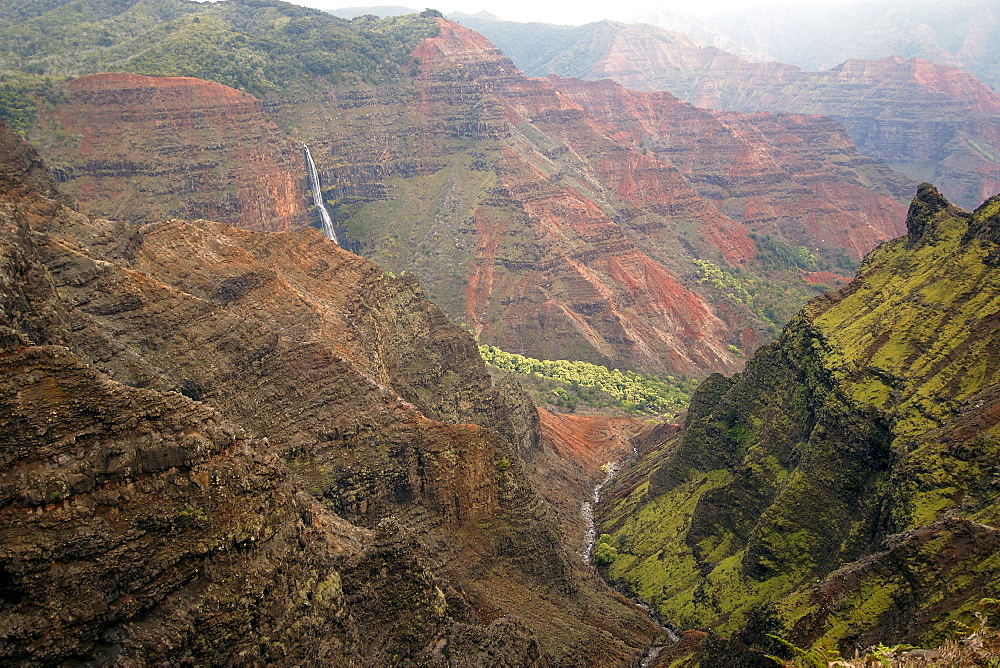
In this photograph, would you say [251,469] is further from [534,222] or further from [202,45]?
[202,45]

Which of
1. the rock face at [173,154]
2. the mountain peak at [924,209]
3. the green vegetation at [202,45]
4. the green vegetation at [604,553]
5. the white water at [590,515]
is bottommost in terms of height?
the white water at [590,515]

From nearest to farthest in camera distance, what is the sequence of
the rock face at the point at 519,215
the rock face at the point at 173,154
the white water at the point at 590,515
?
the white water at the point at 590,515 → the rock face at the point at 173,154 → the rock face at the point at 519,215

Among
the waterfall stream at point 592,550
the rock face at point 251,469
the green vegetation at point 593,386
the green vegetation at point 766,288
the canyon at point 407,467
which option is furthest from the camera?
the green vegetation at point 766,288

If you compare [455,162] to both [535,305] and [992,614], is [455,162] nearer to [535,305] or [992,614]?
[535,305]

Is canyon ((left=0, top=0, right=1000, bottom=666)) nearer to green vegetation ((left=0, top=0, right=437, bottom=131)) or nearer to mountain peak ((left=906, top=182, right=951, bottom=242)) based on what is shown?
mountain peak ((left=906, top=182, right=951, bottom=242))

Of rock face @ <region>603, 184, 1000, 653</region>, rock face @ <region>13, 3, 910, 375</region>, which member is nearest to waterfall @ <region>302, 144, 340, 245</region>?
rock face @ <region>13, 3, 910, 375</region>

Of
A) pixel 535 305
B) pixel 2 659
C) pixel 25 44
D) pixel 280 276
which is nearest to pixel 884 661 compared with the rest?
pixel 2 659

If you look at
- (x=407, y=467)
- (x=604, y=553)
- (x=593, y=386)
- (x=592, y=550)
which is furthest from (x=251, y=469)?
(x=593, y=386)

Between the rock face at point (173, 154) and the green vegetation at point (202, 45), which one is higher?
the green vegetation at point (202, 45)

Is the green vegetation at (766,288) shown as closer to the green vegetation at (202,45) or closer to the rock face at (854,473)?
the green vegetation at (202,45)

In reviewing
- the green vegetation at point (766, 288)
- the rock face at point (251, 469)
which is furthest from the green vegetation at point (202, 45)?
the rock face at point (251, 469)
